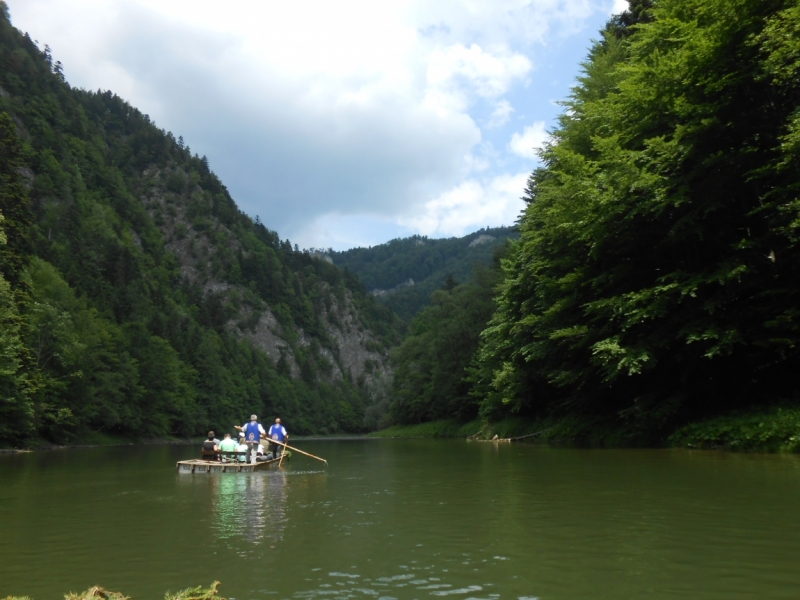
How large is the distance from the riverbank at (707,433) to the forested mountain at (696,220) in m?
0.52

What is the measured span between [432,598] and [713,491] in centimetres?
800

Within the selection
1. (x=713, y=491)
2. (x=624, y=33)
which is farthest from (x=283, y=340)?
(x=713, y=491)

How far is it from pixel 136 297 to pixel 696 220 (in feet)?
285

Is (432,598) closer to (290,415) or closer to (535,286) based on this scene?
(535,286)

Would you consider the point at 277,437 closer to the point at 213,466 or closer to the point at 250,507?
the point at 213,466

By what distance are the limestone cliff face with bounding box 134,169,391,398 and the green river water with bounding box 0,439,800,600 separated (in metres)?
137

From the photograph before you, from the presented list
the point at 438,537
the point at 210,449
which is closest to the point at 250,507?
the point at 438,537

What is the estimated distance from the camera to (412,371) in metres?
76.1

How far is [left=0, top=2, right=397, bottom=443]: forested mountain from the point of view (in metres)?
49.9

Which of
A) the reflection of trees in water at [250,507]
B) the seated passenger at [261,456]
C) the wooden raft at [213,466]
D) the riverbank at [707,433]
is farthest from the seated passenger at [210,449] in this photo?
the riverbank at [707,433]

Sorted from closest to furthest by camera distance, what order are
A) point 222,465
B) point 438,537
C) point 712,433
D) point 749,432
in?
point 438,537 < point 749,432 < point 712,433 < point 222,465

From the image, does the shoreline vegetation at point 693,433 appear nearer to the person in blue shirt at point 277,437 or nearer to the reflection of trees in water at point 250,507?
the person in blue shirt at point 277,437

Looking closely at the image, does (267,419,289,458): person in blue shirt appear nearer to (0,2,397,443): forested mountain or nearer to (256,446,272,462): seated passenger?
(256,446,272,462): seated passenger

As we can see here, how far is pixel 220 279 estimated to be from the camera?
161m
